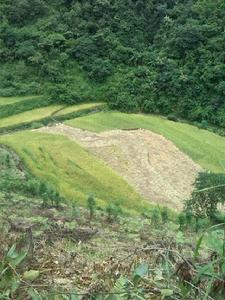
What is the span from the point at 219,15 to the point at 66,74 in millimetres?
7719

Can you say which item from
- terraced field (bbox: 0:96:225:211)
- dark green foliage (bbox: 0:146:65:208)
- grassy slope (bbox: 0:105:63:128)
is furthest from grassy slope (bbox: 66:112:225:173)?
dark green foliage (bbox: 0:146:65:208)

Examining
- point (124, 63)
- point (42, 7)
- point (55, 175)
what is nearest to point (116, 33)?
point (124, 63)

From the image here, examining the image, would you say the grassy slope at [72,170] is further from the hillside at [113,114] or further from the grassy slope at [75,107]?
the grassy slope at [75,107]

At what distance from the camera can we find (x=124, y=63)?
29.6m

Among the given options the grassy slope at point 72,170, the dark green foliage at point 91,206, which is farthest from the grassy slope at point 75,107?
the dark green foliage at point 91,206

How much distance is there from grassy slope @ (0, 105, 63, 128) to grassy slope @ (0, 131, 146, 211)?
3.25 meters

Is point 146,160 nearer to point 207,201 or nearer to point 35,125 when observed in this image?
point 207,201

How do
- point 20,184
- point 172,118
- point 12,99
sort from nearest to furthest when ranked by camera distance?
point 20,184 → point 12,99 → point 172,118

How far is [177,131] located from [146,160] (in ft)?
12.4

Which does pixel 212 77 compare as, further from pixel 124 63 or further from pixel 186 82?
pixel 124 63

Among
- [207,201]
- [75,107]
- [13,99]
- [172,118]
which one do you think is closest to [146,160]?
[207,201]

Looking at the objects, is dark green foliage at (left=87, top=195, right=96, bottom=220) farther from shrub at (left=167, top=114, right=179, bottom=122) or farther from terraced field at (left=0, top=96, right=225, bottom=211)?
shrub at (left=167, top=114, right=179, bottom=122)

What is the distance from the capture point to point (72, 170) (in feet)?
58.0

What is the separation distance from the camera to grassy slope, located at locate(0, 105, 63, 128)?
23188 millimetres
